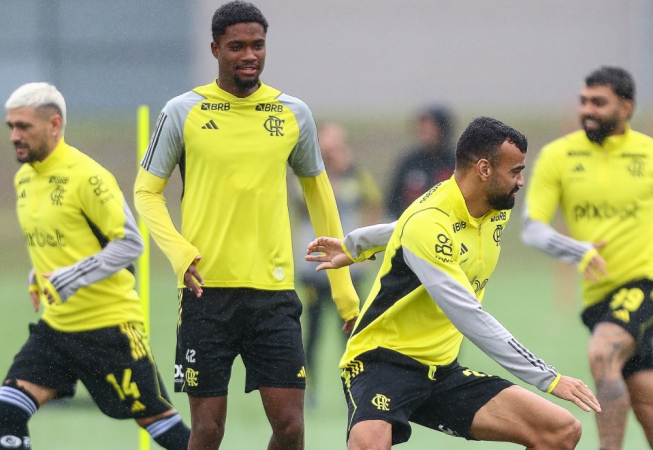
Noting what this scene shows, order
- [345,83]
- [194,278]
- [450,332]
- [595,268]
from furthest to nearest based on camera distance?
[345,83] < [595,268] < [194,278] < [450,332]

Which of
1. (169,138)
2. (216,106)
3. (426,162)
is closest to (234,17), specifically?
(216,106)

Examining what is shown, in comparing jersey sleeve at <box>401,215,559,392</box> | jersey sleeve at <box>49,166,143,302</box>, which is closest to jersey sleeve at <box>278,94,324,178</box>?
jersey sleeve at <box>49,166,143,302</box>

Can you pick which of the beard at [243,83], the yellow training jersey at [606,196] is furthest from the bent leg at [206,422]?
the yellow training jersey at [606,196]

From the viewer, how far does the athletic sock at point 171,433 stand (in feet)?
21.1

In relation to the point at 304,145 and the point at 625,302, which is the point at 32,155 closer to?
the point at 304,145

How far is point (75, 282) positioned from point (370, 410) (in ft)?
5.49

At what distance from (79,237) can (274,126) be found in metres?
1.19

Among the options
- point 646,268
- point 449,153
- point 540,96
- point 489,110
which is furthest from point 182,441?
point 540,96

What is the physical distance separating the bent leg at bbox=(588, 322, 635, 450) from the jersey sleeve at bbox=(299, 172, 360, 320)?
1392mm

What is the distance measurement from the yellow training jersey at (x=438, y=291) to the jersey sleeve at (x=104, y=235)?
117 cm

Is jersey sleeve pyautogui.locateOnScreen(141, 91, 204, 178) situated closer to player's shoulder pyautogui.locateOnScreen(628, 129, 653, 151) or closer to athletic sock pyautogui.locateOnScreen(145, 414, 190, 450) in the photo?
athletic sock pyautogui.locateOnScreen(145, 414, 190, 450)

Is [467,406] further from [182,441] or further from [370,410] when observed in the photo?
[182,441]

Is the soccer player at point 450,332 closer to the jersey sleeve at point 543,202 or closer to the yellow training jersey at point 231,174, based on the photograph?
the yellow training jersey at point 231,174

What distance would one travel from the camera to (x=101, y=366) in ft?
21.1
